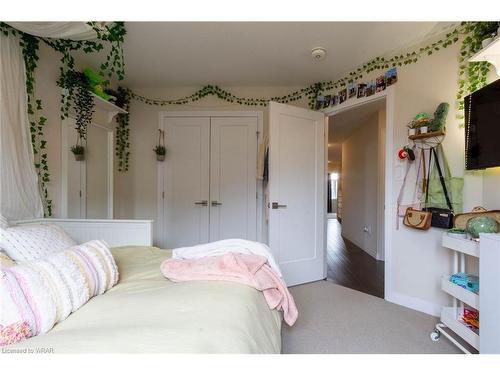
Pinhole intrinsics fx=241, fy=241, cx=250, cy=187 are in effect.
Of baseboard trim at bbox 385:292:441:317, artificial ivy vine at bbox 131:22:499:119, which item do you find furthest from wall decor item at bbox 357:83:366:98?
baseboard trim at bbox 385:292:441:317

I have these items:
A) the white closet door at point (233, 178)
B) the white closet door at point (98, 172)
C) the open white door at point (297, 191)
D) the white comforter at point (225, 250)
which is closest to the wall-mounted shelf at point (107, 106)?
the white closet door at point (98, 172)

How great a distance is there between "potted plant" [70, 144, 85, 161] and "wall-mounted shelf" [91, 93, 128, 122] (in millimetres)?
491

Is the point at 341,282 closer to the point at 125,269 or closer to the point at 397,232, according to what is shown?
the point at 397,232

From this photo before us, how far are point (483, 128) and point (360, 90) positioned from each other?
4.02 feet

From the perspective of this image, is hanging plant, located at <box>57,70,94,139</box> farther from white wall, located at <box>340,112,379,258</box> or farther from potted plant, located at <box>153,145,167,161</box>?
white wall, located at <box>340,112,379,258</box>

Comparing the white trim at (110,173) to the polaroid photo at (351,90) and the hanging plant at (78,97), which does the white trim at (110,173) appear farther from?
the polaroid photo at (351,90)

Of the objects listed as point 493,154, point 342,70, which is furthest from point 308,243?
point 342,70

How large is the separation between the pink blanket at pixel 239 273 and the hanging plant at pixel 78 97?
1.81m

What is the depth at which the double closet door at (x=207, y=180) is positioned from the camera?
3.14 meters

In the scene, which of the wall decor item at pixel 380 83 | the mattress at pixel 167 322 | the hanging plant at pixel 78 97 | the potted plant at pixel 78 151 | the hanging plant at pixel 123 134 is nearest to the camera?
the mattress at pixel 167 322

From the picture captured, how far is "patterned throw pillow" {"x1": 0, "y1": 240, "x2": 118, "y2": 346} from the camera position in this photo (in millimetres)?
719

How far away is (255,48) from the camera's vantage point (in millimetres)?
2281

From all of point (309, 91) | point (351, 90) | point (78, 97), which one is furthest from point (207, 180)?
point (351, 90)

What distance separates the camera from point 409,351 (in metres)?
1.56
